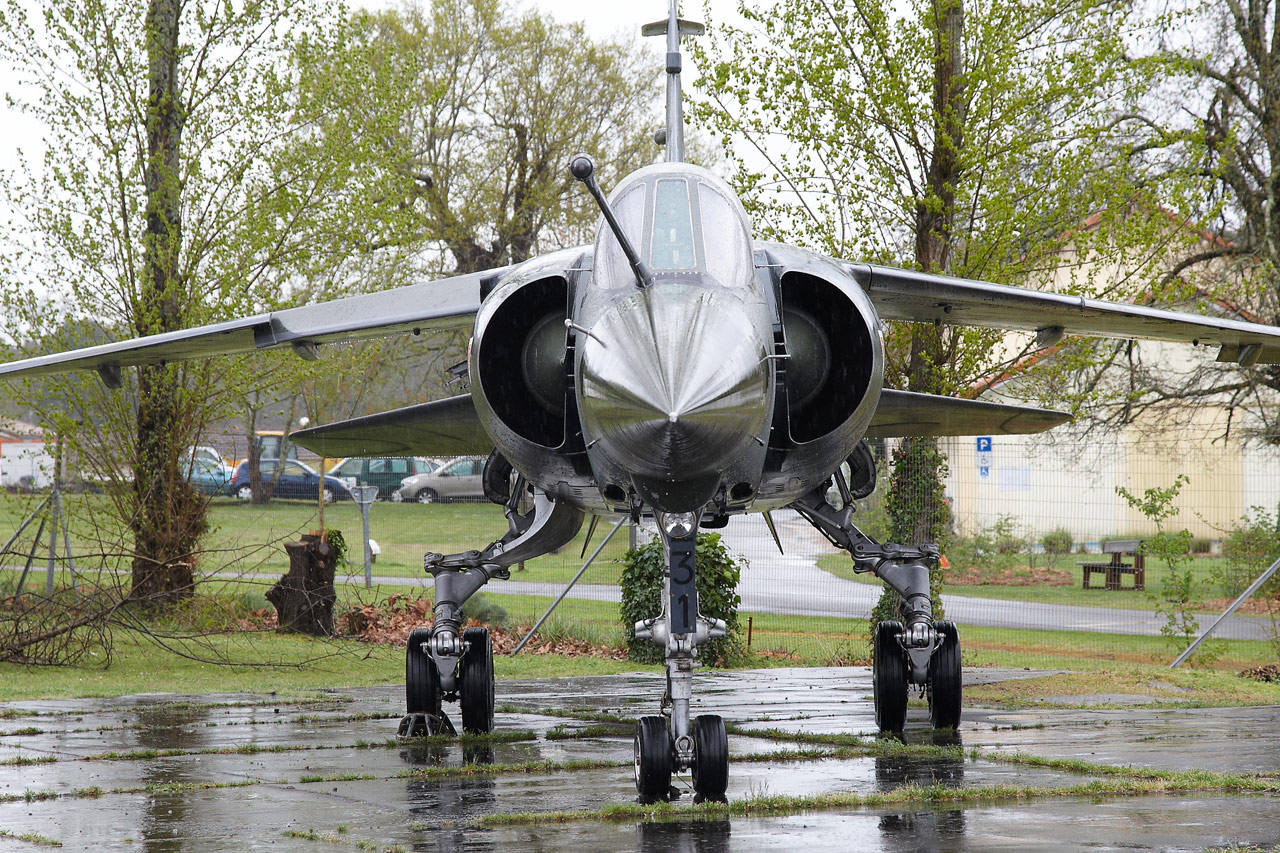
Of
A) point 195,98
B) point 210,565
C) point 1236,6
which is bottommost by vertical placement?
point 210,565

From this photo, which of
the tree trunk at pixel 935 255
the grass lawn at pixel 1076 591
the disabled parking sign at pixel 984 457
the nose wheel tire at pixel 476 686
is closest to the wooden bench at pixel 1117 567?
the grass lawn at pixel 1076 591

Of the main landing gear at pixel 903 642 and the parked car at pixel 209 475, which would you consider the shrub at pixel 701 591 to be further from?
the parked car at pixel 209 475

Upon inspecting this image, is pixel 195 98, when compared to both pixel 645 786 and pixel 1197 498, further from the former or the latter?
pixel 1197 498

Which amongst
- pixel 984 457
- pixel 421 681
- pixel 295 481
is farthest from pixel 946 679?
pixel 295 481

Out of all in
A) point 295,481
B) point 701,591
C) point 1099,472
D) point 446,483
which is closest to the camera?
point 701,591

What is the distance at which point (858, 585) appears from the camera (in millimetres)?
26484

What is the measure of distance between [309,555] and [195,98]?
255 inches

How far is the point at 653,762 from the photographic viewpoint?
19.5ft

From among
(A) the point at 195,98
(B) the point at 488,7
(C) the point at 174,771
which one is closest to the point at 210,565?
(A) the point at 195,98

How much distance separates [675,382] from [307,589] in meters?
11.8

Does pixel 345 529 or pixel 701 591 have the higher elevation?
pixel 345 529

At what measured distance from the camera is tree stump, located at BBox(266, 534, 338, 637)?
620 inches

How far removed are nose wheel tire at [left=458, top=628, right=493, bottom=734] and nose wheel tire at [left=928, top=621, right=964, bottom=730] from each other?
3.18 meters

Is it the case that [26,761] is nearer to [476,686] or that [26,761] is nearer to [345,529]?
[476,686]
